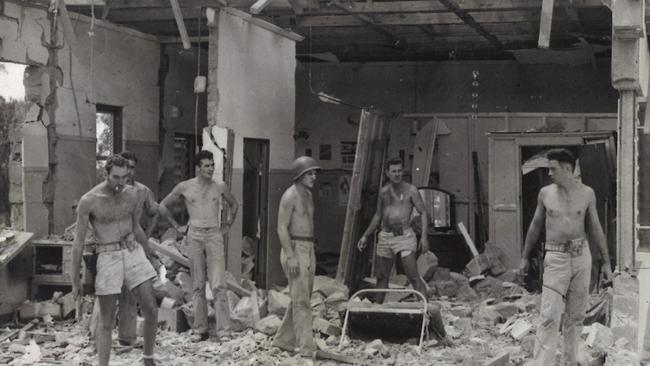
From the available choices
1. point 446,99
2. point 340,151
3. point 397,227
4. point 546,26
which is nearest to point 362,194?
point 397,227

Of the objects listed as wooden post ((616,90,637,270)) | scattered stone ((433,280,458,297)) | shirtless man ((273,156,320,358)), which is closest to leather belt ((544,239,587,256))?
wooden post ((616,90,637,270))

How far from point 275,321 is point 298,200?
2.11m

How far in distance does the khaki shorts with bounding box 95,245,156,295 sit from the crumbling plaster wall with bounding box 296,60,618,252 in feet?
29.9

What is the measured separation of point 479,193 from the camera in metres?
15.5

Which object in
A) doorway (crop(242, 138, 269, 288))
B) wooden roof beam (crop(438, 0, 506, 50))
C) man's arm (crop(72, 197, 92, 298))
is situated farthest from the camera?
doorway (crop(242, 138, 269, 288))

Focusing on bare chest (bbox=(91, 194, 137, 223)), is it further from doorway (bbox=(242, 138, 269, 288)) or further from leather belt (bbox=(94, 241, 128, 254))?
doorway (bbox=(242, 138, 269, 288))

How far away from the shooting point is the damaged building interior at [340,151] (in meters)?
8.84

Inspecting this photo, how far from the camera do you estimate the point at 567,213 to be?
7.30 metres

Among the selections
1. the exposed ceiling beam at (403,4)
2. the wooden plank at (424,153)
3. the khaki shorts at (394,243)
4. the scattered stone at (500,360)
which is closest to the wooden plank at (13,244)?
the exposed ceiling beam at (403,4)

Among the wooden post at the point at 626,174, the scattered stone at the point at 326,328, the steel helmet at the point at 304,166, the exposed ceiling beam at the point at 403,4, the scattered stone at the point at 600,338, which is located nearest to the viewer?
the scattered stone at the point at 600,338

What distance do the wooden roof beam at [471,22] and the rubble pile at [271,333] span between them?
14.2 ft

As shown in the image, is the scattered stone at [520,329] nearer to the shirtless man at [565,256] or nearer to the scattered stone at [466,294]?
the shirtless man at [565,256]

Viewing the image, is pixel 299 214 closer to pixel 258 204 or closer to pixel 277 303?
pixel 277 303

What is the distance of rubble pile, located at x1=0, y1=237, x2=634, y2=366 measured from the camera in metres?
8.24
